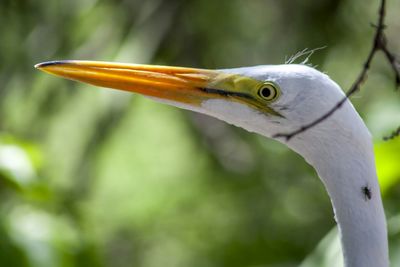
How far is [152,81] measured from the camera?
2.73 metres

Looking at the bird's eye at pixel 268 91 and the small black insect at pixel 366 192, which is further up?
the bird's eye at pixel 268 91

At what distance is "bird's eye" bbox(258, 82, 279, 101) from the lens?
2.61 m

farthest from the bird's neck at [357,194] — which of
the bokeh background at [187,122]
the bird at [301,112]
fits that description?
the bokeh background at [187,122]

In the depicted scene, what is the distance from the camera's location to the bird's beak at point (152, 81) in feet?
8.92

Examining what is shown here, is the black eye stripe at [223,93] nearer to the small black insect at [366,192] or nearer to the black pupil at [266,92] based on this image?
the black pupil at [266,92]

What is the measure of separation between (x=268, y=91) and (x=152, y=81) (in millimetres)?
346

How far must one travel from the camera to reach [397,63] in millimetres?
1855

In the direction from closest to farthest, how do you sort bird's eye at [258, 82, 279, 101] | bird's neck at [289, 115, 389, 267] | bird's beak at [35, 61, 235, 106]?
bird's neck at [289, 115, 389, 267], bird's eye at [258, 82, 279, 101], bird's beak at [35, 61, 235, 106]

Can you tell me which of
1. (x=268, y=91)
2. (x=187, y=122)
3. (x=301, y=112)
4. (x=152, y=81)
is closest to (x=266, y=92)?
(x=268, y=91)

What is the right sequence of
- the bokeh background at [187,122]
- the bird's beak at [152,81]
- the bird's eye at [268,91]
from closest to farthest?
the bird's eye at [268,91] → the bird's beak at [152,81] → the bokeh background at [187,122]

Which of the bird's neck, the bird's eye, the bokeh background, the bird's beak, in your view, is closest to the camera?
the bird's neck

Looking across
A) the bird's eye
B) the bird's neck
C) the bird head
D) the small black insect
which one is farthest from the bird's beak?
the small black insect

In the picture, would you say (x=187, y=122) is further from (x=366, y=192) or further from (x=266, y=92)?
(x=366, y=192)

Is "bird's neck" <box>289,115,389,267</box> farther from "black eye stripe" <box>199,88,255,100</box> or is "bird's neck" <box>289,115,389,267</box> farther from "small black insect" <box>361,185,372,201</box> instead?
"black eye stripe" <box>199,88,255,100</box>
